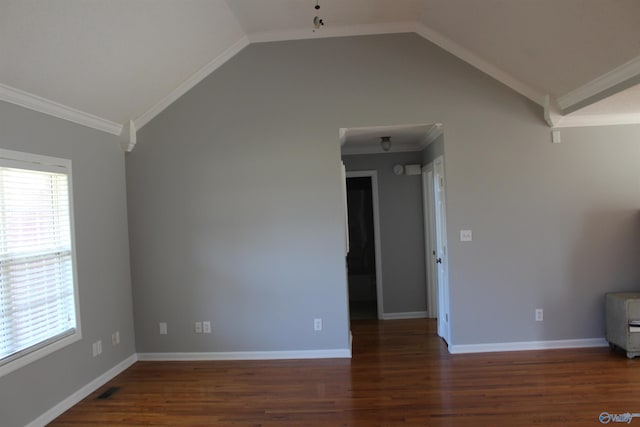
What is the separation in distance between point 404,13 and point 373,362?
3343 millimetres

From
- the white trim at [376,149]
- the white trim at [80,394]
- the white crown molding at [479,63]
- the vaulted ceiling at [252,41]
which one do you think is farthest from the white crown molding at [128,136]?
the white crown molding at [479,63]

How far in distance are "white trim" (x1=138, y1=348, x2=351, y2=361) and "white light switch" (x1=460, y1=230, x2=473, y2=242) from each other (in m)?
1.62

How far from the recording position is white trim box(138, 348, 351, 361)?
405 centimetres

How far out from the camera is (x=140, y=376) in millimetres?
3789

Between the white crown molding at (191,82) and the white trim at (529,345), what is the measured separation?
3735 mm

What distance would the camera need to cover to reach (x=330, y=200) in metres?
4.02

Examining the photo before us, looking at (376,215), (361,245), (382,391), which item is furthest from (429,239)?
(382,391)

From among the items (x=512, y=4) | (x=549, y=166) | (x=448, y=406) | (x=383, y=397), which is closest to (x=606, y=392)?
(x=448, y=406)

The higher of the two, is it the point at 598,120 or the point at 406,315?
the point at 598,120

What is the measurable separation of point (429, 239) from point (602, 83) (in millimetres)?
2592

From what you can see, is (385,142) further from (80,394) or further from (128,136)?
(80,394)

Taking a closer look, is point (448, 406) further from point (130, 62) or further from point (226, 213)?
point (130, 62)

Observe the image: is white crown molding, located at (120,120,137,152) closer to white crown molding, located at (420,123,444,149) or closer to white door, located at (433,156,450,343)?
white crown molding, located at (420,123,444,149)

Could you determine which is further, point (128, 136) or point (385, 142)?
point (385, 142)
